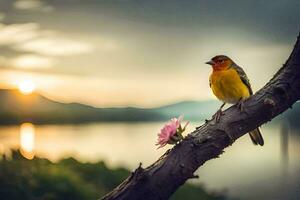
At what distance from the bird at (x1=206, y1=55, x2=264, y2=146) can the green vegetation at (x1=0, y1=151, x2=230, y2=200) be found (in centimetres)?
82

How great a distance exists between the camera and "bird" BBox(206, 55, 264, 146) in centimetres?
188

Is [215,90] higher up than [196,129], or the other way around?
[215,90]

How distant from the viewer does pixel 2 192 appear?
8.18ft

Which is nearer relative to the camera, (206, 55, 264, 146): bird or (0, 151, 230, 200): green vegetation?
(206, 55, 264, 146): bird

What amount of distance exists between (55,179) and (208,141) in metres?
1.13

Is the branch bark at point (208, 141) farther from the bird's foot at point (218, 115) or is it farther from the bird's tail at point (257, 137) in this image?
the bird's tail at point (257, 137)

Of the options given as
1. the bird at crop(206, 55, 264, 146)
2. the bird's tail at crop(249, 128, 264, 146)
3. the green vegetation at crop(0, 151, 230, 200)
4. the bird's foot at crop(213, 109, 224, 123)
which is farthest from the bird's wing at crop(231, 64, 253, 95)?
the green vegetation at crop(0, 151, 230, 200)

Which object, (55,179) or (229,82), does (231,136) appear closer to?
(229,82)

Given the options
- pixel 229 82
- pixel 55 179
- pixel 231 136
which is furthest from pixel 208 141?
pixel 55 179

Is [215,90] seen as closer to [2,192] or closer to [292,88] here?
[292,88]

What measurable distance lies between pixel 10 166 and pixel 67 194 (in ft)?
0.87

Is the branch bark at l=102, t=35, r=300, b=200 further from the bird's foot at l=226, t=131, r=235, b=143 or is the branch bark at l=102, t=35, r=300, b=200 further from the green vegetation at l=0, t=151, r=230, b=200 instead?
the green vegetation at l=0, t=151, r=230, b=200

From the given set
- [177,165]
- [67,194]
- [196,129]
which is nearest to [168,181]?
[177,165]

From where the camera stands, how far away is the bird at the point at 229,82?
188 centimetres
